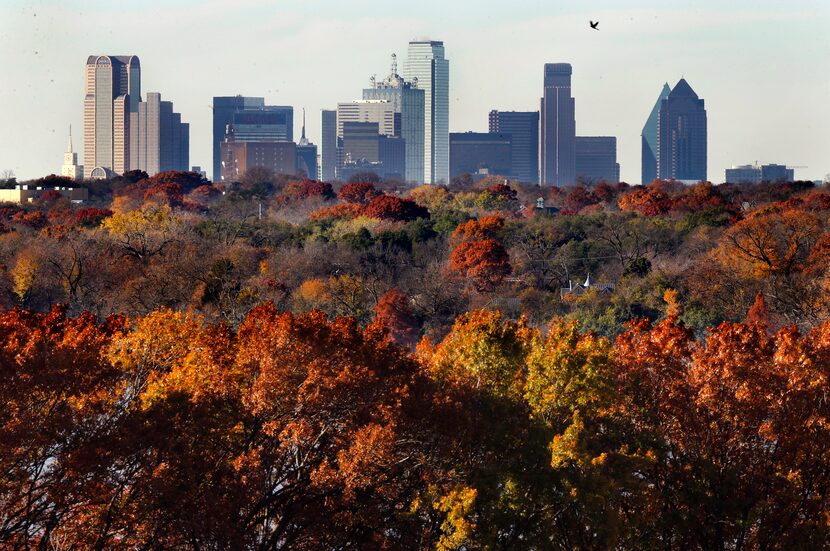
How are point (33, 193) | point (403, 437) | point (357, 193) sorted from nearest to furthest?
point (403, 437)
point (33, 193)
point (357, 193)

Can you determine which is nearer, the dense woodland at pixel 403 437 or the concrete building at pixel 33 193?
the dense woodland at pixel 403 437

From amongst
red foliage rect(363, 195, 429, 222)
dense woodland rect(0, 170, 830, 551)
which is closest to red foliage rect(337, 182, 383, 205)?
red foliage rect(363, 195, 429, 222)

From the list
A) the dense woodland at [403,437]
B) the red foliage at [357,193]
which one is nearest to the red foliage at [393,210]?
the red foliage at [357,193]

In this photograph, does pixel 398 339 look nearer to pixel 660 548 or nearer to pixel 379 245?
pixel 379 245

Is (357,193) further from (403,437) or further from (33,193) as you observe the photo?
(403,437)

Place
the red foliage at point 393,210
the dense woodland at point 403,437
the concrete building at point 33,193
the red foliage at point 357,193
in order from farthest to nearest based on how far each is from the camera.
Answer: the red foliage at point 357,193 → the concrete building at point 33,193 → the red foliage at point 393,210 → the dense woodland at point 403,437

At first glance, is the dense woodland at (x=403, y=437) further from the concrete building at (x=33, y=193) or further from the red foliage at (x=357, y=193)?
the red foliage at (x=357, y=193)

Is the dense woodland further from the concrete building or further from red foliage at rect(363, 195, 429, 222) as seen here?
the concrete building

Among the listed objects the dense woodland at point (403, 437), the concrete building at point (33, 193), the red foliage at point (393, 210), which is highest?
the concrete building at point (33, 193)

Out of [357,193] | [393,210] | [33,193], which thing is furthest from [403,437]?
[33,193]
